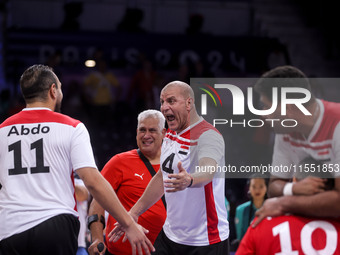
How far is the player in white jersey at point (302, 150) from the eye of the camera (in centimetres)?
260

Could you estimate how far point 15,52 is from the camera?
1263 centimetres

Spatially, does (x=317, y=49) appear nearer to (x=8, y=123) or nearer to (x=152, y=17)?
(x=152, y=17)

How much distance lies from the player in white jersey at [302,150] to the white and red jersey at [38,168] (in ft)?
4.22

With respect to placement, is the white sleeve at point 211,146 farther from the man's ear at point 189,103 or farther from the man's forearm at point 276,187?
the man's forearm at point 276,187

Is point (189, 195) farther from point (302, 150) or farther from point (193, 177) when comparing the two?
point (302, 150)

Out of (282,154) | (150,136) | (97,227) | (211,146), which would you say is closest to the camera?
(282,154)

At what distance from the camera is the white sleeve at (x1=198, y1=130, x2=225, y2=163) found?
3.86 metres

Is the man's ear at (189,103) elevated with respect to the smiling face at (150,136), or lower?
elevated

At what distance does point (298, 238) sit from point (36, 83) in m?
2.08

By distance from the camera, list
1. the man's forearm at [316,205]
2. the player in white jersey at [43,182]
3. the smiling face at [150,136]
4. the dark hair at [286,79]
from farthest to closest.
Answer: the smiling face at [150,136] < the player in white jersey at [43,182] < the dark hair at [286,79] < the man's forearm at [316,205]

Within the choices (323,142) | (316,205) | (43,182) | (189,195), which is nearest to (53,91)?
(43,182)

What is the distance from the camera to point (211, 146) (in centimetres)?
395

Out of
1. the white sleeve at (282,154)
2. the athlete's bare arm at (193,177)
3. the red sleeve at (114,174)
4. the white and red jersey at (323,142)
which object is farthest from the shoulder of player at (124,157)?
the white and red jersey at (323,142)

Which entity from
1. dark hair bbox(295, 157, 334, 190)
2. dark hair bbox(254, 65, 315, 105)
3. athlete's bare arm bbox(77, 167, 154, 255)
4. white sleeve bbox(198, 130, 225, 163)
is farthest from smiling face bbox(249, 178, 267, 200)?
dark hair bbox(254, 65, 315, 105)
